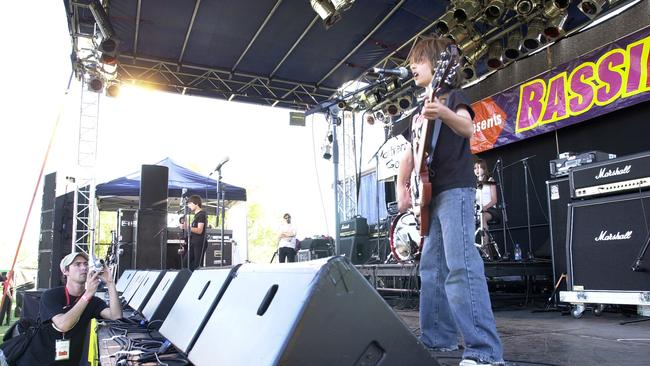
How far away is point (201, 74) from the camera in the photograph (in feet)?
32.8

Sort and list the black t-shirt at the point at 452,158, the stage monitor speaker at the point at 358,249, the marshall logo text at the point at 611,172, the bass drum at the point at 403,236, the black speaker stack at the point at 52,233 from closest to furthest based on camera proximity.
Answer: the black t-shirt at the point at 452,158 < the marshall logo text at the point at 611,172 < the bass drum at the point at 403,236 < the black speaker stack at the point at 52,233 < the stage monitor speaker at the point at 358,249

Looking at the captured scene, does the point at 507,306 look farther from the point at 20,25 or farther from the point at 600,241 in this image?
→ the point at 20,25

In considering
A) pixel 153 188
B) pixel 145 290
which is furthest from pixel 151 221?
pixel 145 290

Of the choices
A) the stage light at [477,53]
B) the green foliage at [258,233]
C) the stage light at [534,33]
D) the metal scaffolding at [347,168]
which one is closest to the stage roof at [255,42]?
the stage light at [477,53]

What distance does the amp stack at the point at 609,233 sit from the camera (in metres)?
3.86

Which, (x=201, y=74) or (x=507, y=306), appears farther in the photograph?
(x=201, y=74)

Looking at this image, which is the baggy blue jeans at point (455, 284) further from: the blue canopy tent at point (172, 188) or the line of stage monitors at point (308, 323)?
the blue canopy tent at point (172, 188)

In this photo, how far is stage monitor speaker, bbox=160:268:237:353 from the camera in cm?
210

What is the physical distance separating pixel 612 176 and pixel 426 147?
9.03 ft

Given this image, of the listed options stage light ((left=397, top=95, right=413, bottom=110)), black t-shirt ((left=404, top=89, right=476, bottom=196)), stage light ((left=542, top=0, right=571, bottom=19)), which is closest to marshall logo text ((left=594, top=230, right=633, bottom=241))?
black t-shirt ((left=404, top=89, right=476, bottom=196))

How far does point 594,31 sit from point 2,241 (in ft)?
84.4

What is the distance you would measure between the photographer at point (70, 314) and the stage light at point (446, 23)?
227 inches

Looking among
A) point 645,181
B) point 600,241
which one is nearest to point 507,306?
point 600,241

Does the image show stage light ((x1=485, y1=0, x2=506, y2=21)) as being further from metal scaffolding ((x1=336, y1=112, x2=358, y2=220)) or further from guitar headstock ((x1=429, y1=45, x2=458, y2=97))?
guitar headstock ((x1=429, y1=45, x2=458, y2=97))
